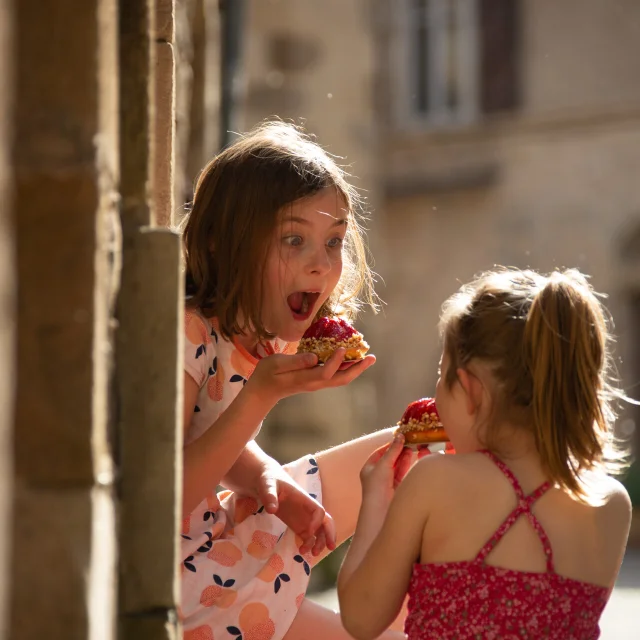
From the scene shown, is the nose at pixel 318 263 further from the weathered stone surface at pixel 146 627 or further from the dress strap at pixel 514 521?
the weathered stone surface at pixel 146 627

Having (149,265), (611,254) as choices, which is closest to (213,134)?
(149,265)

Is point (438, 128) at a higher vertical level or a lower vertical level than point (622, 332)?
higher

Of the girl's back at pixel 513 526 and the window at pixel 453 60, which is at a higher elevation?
the window at pixel 453 60

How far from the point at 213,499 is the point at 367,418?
23.8 feet

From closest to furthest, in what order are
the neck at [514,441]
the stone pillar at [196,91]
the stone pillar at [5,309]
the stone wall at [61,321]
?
the stone pillar at [5,309] < the stone wall at [61,321] < the neck at [514,441] < the stone pillar at [196,91]

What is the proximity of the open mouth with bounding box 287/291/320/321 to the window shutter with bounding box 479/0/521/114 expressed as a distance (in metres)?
12.2

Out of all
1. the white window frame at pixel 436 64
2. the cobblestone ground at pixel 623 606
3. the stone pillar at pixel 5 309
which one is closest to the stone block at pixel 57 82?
the stone pillar at pixel 5 309

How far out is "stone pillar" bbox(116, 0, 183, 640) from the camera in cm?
182

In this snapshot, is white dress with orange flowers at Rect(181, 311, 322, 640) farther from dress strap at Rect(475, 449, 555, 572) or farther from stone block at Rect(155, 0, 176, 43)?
stone block at Rect(155, 0, 176, 43)

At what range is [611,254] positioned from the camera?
45.4ft

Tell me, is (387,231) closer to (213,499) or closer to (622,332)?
(622,332)

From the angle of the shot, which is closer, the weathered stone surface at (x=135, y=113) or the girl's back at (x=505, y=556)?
the weathered stone surface at (x=135, y=113)

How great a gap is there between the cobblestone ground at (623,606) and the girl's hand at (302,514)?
118 inches

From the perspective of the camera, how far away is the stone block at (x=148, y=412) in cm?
182
